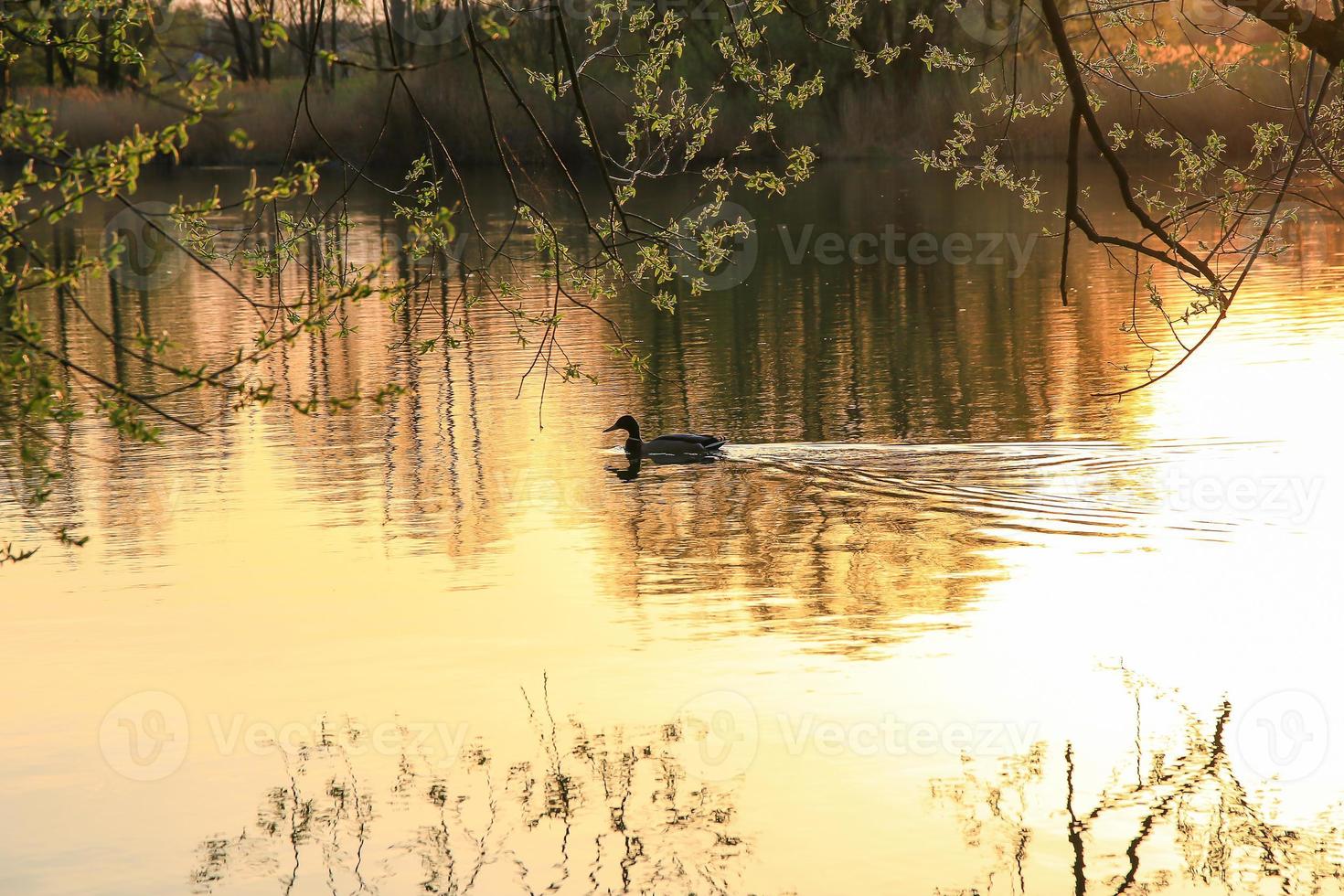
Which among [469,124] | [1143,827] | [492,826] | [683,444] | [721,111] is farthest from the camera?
[469,124]

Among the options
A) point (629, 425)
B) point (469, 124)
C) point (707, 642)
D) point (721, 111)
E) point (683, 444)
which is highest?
point (469, 124)

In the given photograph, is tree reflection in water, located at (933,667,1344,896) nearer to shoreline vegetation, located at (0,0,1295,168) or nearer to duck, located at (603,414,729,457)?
duck, located at (603,414,729,457)

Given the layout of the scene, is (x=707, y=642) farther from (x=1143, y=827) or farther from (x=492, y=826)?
(x=1143, y=827)

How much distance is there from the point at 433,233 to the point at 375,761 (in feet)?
11.3

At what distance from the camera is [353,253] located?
1512 inches

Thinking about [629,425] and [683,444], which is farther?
[629,425]

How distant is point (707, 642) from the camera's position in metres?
11.1

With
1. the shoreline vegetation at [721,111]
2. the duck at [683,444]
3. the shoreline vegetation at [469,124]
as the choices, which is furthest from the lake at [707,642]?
the shoreline vegetation at [469,124]

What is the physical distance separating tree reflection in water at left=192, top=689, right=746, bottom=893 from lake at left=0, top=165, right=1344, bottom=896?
25 mm

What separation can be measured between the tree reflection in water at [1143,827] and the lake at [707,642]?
0.02 meters

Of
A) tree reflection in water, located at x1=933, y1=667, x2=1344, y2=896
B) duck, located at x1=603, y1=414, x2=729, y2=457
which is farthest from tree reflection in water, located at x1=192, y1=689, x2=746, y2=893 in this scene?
duck, located at x1=603, y1=414, x2=729, y2=457

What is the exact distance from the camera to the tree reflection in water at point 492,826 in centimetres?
799

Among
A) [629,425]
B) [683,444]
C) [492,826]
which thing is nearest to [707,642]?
[492,826]

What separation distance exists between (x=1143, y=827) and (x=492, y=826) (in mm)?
3189
